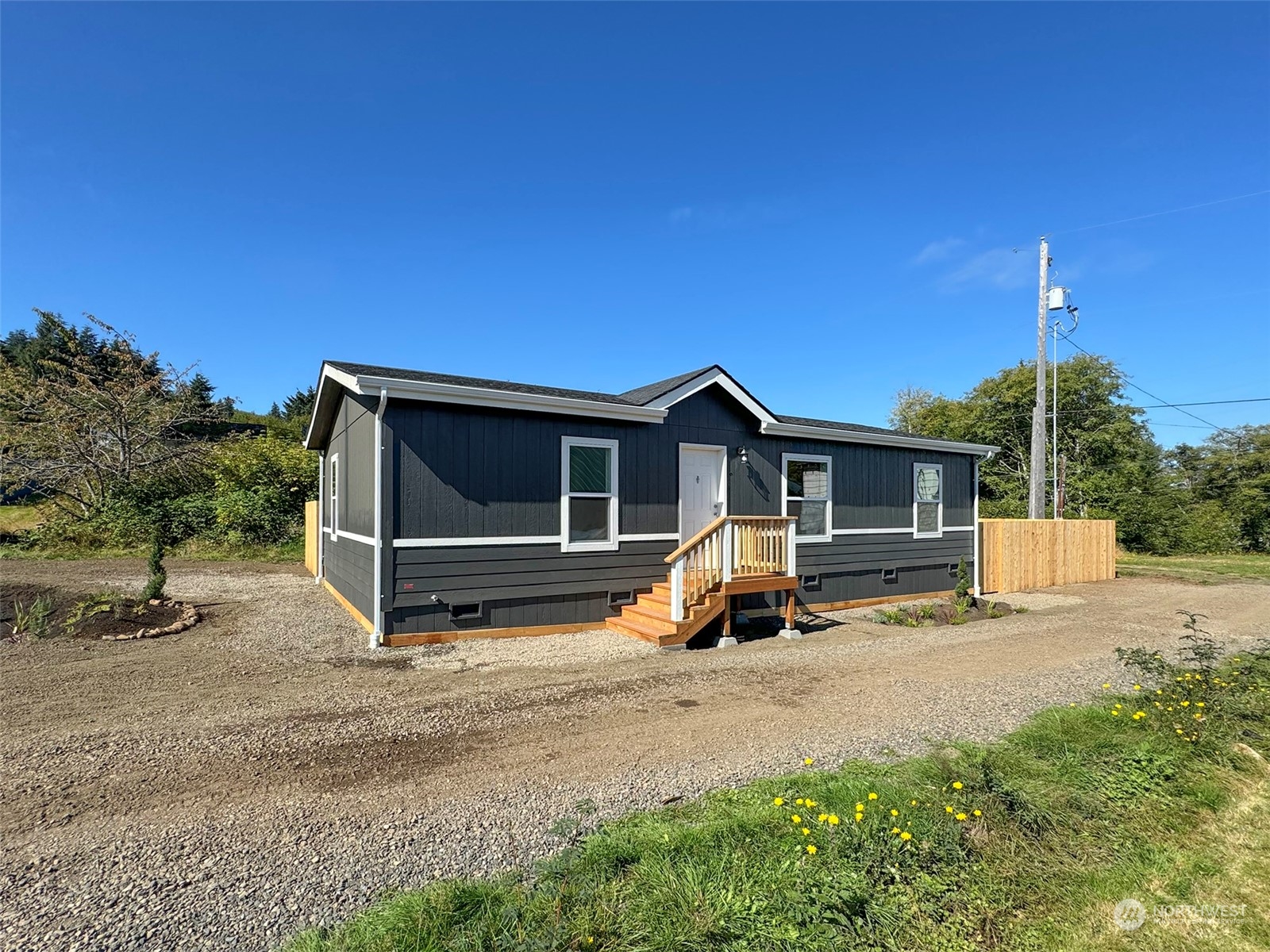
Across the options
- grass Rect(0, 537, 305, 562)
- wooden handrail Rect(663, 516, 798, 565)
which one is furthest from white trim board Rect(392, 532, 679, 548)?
grass Rect(0, 537, 305, 562)

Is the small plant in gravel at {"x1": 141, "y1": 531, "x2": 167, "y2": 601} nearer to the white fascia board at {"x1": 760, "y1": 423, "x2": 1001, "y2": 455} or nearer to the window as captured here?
the window

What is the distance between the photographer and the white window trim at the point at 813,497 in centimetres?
1020

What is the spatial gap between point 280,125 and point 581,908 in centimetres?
1258

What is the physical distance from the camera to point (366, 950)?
1.96 metres

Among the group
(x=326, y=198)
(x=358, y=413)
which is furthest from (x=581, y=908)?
(x=326, y=198)

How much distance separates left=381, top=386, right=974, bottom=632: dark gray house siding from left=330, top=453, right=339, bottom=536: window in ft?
12.9

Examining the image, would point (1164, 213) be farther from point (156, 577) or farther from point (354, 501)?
point (156, 577)

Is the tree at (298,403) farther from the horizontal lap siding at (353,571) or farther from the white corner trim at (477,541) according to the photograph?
the white corner trim at (477,541)

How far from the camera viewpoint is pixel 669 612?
24.9ft

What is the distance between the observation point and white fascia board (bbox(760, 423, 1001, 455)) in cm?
995

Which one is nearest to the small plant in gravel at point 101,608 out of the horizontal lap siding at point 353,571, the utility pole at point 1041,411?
the horizontal lap siding at point 353,571

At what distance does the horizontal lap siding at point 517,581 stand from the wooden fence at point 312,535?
6998mm

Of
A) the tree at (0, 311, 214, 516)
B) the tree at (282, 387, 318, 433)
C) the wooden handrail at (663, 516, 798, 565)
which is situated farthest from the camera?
the tree at (282, 387, 318, 433)

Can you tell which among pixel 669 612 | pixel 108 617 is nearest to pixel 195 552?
pixel 108 617
